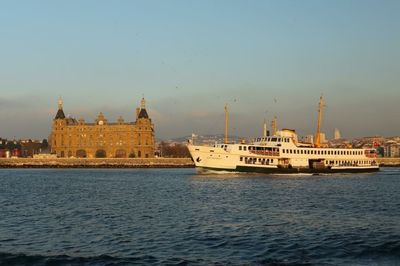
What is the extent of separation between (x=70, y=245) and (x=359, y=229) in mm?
13903

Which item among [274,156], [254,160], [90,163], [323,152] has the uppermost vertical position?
[323,152]

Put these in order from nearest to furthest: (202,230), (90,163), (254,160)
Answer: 1. (202,230)
2. (254,160)
3. (90,163)

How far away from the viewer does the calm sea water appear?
894 inches

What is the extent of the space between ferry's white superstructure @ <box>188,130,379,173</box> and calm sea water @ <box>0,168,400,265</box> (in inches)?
1439

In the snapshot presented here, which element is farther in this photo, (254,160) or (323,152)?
(323,152)

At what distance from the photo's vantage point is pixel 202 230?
96.2 feet

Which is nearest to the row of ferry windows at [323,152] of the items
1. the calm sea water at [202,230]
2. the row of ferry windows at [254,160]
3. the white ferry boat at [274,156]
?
the white ferry boat at [274,156]

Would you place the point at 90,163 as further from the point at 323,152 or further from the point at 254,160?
the point at 323,152

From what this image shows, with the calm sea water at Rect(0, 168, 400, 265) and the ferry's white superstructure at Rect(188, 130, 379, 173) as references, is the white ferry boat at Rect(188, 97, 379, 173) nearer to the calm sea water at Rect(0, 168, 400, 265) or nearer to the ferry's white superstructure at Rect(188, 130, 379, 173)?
the ferry's white superstructure at Rect(188, 130, 379, 173)

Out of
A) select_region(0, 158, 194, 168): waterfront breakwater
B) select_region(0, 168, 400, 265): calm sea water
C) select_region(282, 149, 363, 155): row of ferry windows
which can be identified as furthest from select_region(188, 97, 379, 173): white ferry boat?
select_region(0, 158, 194, 168): waterfront breakwater

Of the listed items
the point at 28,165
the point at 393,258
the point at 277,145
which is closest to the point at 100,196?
the point at 393,258

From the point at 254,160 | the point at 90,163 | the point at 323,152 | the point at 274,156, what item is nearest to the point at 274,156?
the point at 274,156

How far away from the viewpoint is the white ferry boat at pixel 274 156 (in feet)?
276

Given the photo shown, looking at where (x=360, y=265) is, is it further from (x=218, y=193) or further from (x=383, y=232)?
(x=218, y=193)
